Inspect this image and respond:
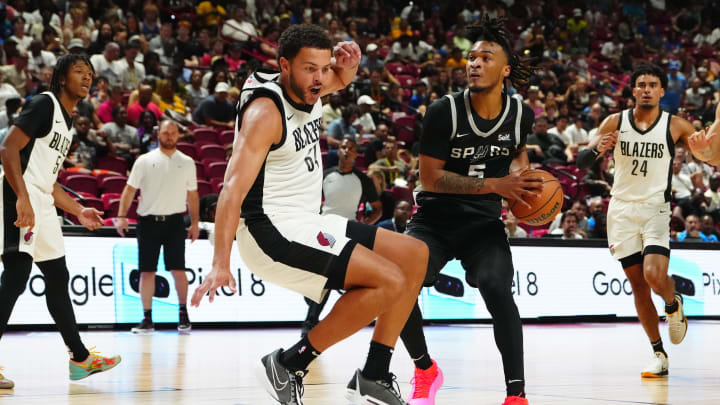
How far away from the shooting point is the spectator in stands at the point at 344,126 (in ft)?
48.8

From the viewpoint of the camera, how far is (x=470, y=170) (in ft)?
15.8

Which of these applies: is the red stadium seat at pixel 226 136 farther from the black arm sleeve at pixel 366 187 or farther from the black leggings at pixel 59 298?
the black leggings at pixel 59 298

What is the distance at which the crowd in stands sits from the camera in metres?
13.2

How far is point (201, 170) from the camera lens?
1344 centimetres

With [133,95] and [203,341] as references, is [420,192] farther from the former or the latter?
[133,95]

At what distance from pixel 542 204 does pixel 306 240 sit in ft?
4.37

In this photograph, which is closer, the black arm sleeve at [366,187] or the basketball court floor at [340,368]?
the basketball court floor at [340,368]

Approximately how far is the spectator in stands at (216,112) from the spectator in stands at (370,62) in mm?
3930

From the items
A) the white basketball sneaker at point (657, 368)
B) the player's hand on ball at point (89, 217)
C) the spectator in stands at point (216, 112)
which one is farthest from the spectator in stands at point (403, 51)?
the player's hand on ball at point (89, 217)

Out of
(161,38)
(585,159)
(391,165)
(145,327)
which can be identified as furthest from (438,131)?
(161,38)

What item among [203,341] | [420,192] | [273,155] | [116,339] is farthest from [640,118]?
[116,339]

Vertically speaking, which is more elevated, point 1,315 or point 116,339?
point 1,315

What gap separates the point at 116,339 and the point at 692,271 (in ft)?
26.1

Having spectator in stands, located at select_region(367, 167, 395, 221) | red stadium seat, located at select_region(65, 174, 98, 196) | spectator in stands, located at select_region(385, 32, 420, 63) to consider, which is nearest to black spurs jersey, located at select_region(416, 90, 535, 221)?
spectator in stands, located at select_region(367, 167, 395, 221)
